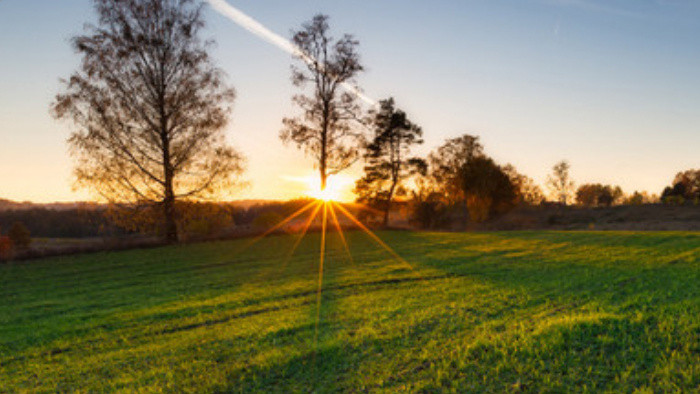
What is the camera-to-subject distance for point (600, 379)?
4699mm

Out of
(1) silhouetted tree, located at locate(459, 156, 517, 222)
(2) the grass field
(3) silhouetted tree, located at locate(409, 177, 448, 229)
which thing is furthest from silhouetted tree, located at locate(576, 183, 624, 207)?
(2) the grass field

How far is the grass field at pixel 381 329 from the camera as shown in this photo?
17.1 ft

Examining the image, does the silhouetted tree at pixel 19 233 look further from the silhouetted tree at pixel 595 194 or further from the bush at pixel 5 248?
the silhouetted tree at pixel 595 194

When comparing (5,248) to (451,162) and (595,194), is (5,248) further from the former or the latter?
(595,194)

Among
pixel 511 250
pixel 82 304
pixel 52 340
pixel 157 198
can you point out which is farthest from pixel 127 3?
pixel 511 250

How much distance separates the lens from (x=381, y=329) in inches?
295

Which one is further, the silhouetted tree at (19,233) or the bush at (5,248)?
the silhouetted tree at (19,233)

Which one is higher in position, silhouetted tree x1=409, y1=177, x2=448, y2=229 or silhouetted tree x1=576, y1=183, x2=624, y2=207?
silhouetted tree x1=576, y1=183, x2=624, y2=207

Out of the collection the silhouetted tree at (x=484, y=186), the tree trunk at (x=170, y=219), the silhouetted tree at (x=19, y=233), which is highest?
the silhouetted tree at (x=484, y=186)

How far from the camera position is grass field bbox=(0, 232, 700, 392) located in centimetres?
521

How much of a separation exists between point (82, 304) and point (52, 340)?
447 centimetres

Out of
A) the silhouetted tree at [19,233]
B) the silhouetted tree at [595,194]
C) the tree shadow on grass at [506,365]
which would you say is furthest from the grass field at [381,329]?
the silhouetted tree at [595,194]

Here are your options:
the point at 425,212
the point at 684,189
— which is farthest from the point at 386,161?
the point at 684,189

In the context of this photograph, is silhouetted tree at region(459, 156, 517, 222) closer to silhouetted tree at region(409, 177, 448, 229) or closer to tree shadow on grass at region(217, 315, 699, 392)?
silhouetted tree at region(409, 177, 448, 229)
